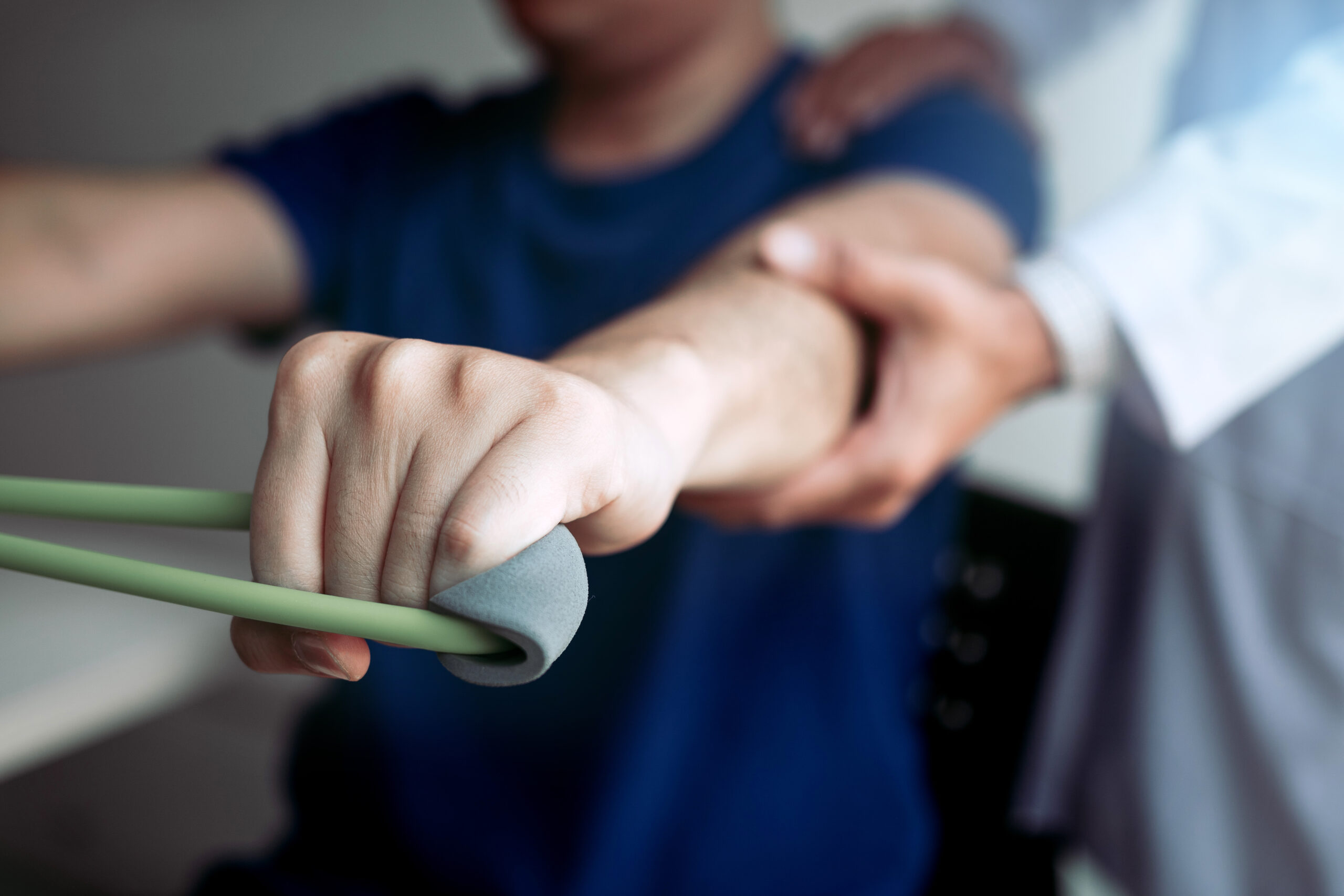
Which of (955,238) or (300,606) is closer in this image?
(300,606)

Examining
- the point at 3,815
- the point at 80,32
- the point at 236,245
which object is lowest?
the point at 3,815

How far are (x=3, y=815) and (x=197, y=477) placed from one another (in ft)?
1.64

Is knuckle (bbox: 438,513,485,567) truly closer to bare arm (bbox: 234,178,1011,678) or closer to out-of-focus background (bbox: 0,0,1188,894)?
bare arm (bbox: 234,178,1011,678)

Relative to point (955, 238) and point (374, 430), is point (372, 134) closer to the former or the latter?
point (955, 238)

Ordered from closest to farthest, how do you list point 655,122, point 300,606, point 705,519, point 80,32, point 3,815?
point 300,606 < point 705,519 < point 655,122 < point 3,815 < point 80,32

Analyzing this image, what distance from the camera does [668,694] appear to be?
0.46 meters

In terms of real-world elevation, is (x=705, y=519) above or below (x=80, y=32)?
below

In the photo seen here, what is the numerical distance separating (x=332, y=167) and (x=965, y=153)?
0.46 m

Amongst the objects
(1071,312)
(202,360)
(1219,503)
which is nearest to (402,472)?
(1071,312)

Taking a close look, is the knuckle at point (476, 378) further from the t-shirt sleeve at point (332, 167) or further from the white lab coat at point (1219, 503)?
the t-shirt sleeve at point (332, 167)

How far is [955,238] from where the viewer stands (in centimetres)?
40

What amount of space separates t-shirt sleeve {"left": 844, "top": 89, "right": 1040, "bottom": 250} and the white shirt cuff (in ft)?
0.32

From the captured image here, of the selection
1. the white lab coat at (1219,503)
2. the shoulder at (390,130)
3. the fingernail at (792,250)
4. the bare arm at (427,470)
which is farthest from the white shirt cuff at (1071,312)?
the shoulder at (390,130)

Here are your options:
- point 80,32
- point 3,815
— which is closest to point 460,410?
point 3,815
